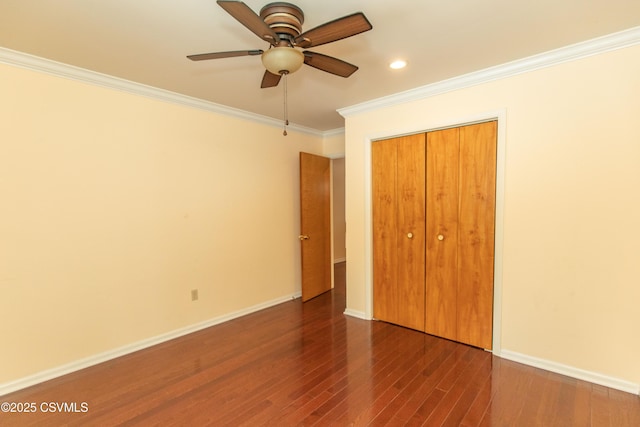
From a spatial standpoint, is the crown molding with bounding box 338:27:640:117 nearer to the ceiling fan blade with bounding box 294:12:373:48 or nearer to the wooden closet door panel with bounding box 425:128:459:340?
the wooden closet door panel with bounding box 425:128:459:340

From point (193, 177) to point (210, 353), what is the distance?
1.79 meters

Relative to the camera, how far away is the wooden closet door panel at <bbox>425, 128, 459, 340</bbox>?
2900 mm

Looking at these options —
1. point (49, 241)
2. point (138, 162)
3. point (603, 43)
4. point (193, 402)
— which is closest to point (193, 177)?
point (138, 162)

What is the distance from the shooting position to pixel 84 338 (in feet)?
8.39

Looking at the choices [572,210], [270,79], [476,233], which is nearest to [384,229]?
[476,233]

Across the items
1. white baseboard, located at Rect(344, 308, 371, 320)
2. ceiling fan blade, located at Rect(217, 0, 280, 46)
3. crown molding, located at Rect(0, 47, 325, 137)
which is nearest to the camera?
ceiling fan blade, located at Rect(217, 0, 280, 46)

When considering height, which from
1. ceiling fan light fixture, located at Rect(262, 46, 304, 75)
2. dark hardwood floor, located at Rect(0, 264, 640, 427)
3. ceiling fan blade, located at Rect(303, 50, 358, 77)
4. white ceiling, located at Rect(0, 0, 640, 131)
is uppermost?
white ceiling, located at Rect(0, 0, 640, 131)

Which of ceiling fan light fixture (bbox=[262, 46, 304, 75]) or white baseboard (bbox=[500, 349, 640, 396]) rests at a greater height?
ceiling fan light fixture (bbox=[262, 46, 304, 75])

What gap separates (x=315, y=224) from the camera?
14.4 feet

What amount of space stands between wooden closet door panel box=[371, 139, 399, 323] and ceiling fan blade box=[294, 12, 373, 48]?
71.9 inches

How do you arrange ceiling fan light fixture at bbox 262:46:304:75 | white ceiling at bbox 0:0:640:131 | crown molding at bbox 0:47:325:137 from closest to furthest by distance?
ceiling fan light fixture at bbox 262:46:304:75, white ceiling at bbox 0:0:640:131, crown molding at bbox 0:47:325:137

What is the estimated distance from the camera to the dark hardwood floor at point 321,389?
1936mm

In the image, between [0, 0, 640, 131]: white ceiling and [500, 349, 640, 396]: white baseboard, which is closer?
[0, 0, 640, 131]: white ceiling

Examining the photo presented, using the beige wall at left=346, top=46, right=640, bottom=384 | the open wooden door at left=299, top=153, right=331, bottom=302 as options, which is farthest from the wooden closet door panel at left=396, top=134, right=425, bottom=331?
the open wooden door at left=299, top=153, right=331, bottom=302
